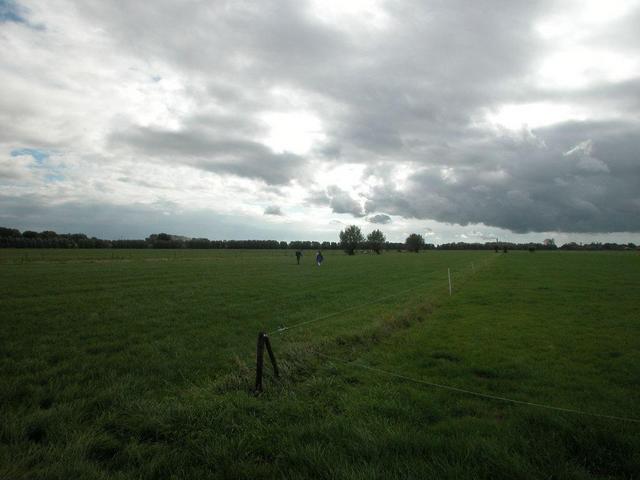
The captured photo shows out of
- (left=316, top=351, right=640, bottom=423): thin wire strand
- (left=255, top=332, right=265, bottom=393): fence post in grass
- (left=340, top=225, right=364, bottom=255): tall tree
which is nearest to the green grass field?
(left=316, top=351, right=640, bottom=423): thin wire strand

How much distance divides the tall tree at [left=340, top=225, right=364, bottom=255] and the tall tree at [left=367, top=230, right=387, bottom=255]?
14709 mm

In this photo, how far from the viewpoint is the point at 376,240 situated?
16688cm

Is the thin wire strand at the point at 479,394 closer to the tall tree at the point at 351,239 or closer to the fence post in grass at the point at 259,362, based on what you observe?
the fence post in grass at the point at 259,362

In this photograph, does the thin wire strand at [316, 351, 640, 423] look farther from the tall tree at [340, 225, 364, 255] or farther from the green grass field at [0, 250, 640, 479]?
the tall tree at [340, 225, 364, 255]

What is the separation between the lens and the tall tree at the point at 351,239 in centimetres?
13950

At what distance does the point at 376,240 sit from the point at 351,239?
29417mm

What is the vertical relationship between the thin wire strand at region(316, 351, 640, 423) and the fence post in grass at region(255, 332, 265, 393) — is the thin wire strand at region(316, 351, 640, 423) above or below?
below

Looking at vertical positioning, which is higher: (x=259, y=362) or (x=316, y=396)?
(x=259, y=362)

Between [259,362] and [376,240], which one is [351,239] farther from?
[259,362]

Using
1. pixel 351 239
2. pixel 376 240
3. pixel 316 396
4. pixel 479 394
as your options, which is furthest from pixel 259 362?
pixel 376 240

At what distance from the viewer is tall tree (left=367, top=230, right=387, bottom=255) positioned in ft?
521

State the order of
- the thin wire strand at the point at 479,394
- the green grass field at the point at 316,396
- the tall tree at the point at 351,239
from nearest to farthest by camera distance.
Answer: the green grass field at the point at 316,396 → the thin wire strand at the point at 479,394 → the tall tree at the point at 351,239

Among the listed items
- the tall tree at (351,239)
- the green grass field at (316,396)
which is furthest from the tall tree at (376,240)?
the green grass field at (316,396)

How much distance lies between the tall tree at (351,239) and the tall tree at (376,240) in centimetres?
1471
